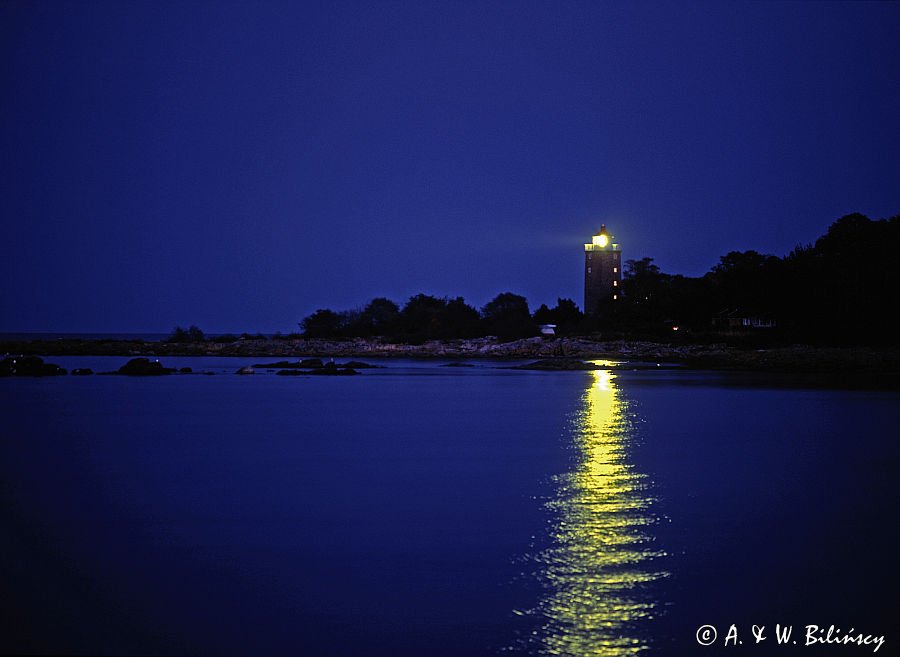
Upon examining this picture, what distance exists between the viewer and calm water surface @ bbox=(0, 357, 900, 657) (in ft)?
20.5

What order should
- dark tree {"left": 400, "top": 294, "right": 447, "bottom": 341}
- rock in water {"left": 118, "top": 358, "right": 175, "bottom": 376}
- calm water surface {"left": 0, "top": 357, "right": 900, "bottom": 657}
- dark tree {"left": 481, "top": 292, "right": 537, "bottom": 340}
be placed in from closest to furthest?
1. calm water surface {"left": 0, "top": 357, "right": 900, "bottom": 657}
2. rock in water {"left": 118, "top": 358, "right": 175, "bottom": 376}
3. dark tree {"left": 481, "top": 292, "right": 537, "bottom": 340}
4. dark tree {"left": 400, "top": 294, "right": 447, "bottom": 341}

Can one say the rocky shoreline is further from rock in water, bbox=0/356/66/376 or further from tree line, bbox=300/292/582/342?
rock in water, bbox=0/356/66/376

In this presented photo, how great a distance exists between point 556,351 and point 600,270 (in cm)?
2892

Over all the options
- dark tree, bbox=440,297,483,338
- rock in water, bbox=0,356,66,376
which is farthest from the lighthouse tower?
rock in water, bbox=0,356,66,376

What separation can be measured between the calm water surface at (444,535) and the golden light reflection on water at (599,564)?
3 centimetres

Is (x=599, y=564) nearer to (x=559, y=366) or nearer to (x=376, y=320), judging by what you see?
(x=559, y=366)

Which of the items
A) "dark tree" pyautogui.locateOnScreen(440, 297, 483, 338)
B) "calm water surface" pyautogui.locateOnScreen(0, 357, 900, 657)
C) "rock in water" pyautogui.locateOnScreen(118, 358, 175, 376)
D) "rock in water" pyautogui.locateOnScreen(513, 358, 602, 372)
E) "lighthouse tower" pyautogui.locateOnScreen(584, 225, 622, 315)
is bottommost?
"calm water surface" pyautogui.locateOnScreen(0, 357, 900, 657)

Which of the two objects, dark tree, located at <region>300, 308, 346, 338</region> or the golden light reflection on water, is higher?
dark tree, located at <region>300, 308, 346, 338</region>

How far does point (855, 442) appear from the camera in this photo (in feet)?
53.3

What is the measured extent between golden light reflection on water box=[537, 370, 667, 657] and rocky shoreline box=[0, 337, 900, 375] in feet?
110

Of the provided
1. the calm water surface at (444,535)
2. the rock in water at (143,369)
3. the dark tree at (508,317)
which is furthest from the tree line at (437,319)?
the calm water surface at (444,535)

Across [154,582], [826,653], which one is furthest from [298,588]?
[826,653]

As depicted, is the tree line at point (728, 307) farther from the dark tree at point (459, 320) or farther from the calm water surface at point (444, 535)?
the calm water surface at point (444, 535)

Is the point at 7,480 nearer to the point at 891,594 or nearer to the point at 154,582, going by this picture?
the point at 154,582
